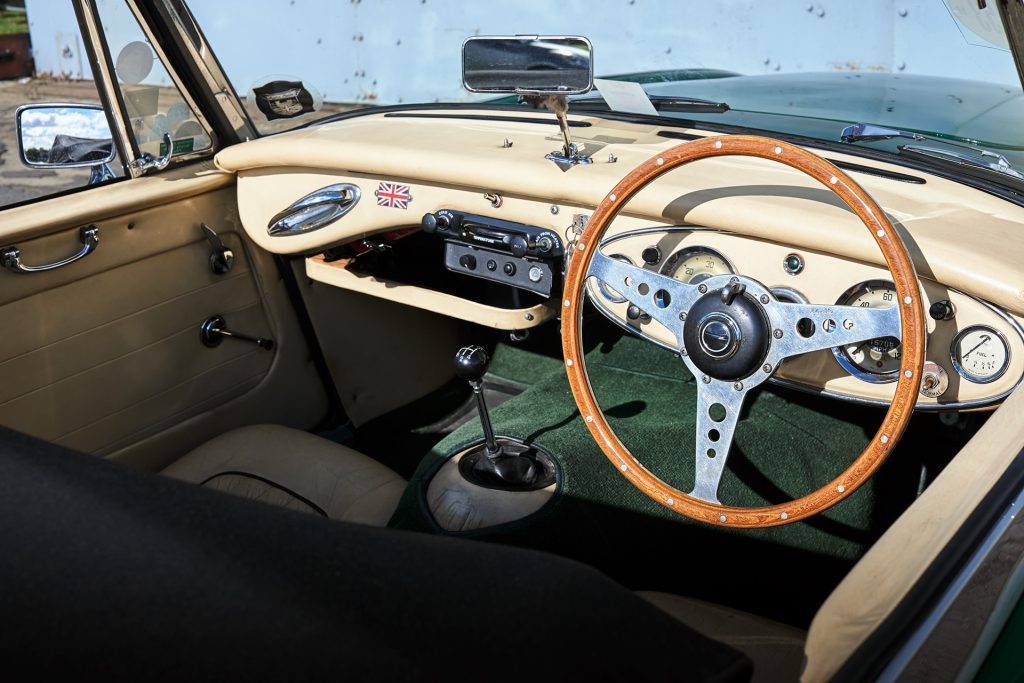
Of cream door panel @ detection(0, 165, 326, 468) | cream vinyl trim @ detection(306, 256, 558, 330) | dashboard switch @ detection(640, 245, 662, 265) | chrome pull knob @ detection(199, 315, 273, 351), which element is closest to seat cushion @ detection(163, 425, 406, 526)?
cream door panel @ detection(0, 165, 326, 468)

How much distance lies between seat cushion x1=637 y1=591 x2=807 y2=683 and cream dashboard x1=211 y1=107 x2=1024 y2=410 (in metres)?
0.47

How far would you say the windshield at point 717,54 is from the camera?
1.97 m

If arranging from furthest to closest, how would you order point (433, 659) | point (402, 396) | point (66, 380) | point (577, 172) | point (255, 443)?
point (402, 396), point (255, 443), point (66, 380), point (577, 172), point (433, 659)

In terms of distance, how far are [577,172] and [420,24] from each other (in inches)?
29.3

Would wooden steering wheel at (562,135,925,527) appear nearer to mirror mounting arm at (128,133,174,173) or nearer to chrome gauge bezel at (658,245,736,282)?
chrome gauge bezel at (658,245,736,282)

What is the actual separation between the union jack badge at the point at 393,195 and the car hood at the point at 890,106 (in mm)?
782

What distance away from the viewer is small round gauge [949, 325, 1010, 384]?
1575 mm

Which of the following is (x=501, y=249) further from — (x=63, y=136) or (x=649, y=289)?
(x=63, y=136)

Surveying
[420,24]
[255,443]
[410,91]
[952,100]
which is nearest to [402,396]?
[255,443]

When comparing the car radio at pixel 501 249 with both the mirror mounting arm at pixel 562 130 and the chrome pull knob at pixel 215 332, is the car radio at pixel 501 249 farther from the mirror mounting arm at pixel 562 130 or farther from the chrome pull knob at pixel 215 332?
the chrome pull knob at pixel 215 332

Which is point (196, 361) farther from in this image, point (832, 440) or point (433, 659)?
point (433, 659)

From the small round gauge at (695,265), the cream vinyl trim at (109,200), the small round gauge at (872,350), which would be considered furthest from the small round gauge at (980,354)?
the cream vinyl trim at (109,200)

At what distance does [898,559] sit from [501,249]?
4.38ft

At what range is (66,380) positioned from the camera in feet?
7.54
